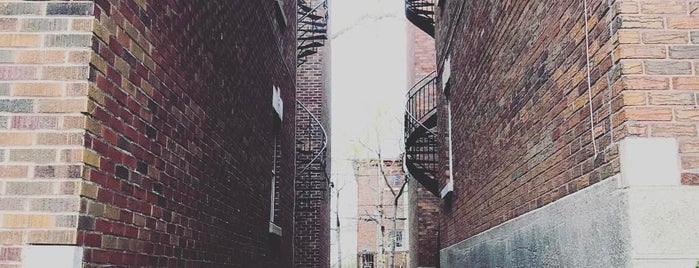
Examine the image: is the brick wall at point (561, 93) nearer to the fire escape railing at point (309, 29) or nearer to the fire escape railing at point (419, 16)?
the fire escape railing at point (419, 16)

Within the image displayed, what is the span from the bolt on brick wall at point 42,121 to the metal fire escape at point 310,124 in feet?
39.4

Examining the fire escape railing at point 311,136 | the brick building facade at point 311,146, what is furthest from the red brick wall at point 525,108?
the fire escape railing at point 311,136

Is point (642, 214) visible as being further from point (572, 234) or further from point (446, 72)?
point (446, 72)

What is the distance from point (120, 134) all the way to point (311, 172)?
1336 cm

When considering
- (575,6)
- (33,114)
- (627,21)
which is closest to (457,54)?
(575,6)

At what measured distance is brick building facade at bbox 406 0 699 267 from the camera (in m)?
3.50

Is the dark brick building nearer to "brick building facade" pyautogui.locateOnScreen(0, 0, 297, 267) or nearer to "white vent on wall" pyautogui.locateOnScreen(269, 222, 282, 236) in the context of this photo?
"brick building facade" pyautogui.locateOnScreen(0, 0, 297, 267)

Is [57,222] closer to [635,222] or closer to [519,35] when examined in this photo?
Result: [635,222]

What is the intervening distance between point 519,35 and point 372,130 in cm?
2701

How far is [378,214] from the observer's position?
39.2 meters

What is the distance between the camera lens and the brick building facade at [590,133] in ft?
11.5

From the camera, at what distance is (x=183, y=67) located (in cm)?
508

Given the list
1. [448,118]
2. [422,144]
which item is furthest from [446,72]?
[422,144]

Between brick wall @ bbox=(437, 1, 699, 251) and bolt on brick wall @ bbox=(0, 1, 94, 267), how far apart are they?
2.75 metres
